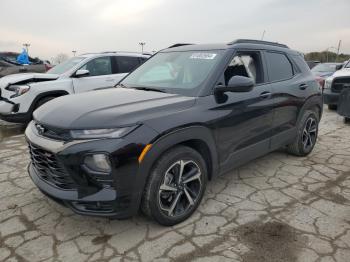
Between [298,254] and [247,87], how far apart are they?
164 cm

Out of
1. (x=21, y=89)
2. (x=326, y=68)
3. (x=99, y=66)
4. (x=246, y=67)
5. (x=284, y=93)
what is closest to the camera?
(x=246, y=67)

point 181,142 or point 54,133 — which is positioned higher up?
point 54,133

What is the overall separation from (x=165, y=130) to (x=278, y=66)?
239 cm

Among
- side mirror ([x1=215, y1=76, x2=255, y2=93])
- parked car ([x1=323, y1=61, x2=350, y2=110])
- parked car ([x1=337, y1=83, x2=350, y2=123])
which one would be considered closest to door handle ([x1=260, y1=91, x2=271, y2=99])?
side mirror ([x1=215, y1=76, x2=255, y2=93])

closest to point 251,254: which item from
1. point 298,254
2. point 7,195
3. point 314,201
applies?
point 298,254

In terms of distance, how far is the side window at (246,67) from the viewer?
3.55 meters

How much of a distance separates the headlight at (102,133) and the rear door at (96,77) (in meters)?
4.82

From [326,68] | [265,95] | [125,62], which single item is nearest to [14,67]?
[125,62]

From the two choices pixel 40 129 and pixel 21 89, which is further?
pixel 21 89

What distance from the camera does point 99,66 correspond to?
24.9 feet

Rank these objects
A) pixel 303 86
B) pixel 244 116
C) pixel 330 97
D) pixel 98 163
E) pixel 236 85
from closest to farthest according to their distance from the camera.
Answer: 1. pixel 98 163
2. pixel 236 85
3. pixel 244 116
4. pixel 303 86
5. pixel 330 97

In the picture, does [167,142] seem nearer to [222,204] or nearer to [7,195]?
[222,204]

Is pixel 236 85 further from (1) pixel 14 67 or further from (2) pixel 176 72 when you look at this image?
(1) pixel 14 67

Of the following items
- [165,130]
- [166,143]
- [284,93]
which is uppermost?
[284,93]
